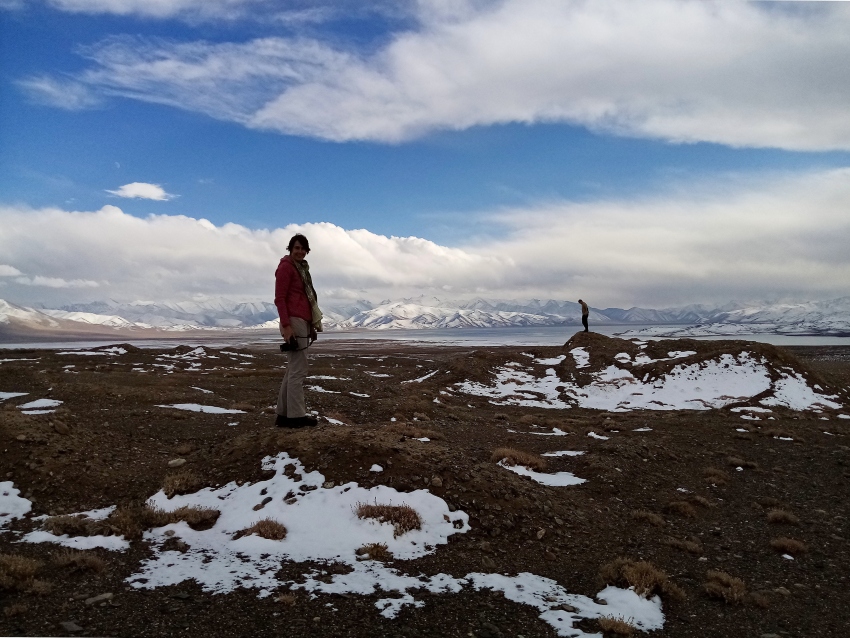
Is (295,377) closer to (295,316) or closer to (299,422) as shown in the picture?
(299,422)

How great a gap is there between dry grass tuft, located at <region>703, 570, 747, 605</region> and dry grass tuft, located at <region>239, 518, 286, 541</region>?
6111 millimetres

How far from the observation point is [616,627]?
5.46 metres

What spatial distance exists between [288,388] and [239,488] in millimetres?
2748

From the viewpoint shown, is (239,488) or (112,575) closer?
(112,575)

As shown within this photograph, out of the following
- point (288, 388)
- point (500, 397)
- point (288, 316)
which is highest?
point (288, 316)

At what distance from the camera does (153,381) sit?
28234 millimetres

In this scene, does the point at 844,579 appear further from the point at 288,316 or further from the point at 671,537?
the point at 288,316

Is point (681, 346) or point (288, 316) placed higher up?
point (288, 316)

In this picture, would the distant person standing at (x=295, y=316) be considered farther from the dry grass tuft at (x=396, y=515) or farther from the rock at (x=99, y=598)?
the rock at (x=99, y=598)

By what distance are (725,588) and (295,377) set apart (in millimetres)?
8595

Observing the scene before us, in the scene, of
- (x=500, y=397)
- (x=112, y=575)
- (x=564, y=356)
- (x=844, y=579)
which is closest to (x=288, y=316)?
(x=112, y=575)

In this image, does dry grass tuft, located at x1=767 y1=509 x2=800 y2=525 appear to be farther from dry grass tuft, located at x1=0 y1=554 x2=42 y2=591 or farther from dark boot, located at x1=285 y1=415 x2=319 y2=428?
dry grass tuft, located at x1=0 y1=554 x2=42 y2=591

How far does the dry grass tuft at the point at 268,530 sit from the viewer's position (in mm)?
7387

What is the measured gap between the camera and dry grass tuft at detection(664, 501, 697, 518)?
32.8 feet
